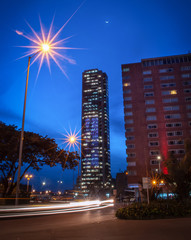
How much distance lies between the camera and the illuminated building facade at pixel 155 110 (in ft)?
240

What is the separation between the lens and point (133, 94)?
80125mm

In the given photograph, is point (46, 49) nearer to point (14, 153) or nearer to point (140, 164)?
point (14, 153)

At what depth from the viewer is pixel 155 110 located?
78312 mm

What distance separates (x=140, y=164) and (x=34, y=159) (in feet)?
153

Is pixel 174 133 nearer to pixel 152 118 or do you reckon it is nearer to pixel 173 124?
pixel 173 124

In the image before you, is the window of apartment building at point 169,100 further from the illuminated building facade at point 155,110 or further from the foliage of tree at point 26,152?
the foliage of tree at point 26,152

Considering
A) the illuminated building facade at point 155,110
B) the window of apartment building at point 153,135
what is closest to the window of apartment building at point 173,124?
the illuminated building facade at point 155,110

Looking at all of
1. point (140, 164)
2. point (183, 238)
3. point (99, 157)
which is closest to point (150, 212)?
point (183, 238)

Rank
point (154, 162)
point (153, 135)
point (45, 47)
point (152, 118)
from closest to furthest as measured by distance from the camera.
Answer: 1. point (45, 47)
2. point (154, 162)
3. point (153, 135)
4. point (152, 118)

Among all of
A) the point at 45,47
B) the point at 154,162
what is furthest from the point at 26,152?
the point at 154,162

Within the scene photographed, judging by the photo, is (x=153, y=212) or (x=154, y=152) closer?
(x=153, y=212)

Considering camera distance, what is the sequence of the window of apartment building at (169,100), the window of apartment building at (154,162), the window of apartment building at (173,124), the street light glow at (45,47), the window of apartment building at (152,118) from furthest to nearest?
the window of apartment building at (169,100)
the window of apartment building at (152,118)
the window of apartment building at (173,124)
the window of apartment building at (154,162)
the street light glow at (45,47)

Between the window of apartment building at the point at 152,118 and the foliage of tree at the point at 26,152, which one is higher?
the window of apartment building at the point at 152,118

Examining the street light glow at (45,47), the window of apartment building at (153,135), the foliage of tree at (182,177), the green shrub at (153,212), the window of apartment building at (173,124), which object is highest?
the window of apartment building at (173,124)
